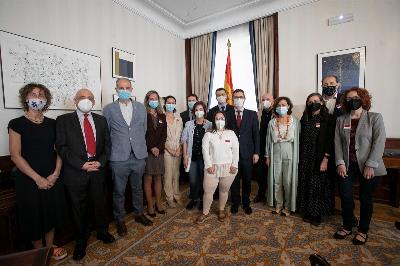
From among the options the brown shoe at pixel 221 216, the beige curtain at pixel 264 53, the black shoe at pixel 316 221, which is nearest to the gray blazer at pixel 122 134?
the brown shoe at pixel 221 216

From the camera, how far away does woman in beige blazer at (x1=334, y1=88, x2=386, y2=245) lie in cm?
209

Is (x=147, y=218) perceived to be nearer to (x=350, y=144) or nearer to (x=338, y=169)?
(x=338, y=169)

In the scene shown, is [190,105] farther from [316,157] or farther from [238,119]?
[316,157]

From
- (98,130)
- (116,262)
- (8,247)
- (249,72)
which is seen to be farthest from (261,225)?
(249,72)

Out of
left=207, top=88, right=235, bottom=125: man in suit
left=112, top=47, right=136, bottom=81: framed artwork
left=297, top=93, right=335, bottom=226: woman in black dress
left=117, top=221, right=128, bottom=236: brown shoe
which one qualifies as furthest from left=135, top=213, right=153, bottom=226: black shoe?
left=112, top=47, right=136, bottom=81: framed artwork

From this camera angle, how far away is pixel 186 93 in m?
5.63

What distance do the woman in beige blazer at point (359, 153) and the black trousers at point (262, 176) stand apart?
3.72 feet

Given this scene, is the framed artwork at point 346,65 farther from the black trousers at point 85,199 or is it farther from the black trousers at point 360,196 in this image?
the black trousers at point 85,199

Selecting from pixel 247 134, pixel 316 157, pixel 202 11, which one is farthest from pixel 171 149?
pixel 202 11

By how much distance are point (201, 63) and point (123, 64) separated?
2.06 meters

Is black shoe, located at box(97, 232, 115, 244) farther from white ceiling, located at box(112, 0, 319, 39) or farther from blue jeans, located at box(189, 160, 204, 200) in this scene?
white ceiling, located at box(112, 0, 319, 39)

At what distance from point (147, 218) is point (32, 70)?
7.84 ft

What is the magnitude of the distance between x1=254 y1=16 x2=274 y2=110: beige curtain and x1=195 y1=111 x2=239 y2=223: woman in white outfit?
2190mm

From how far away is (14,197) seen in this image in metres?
2.06
